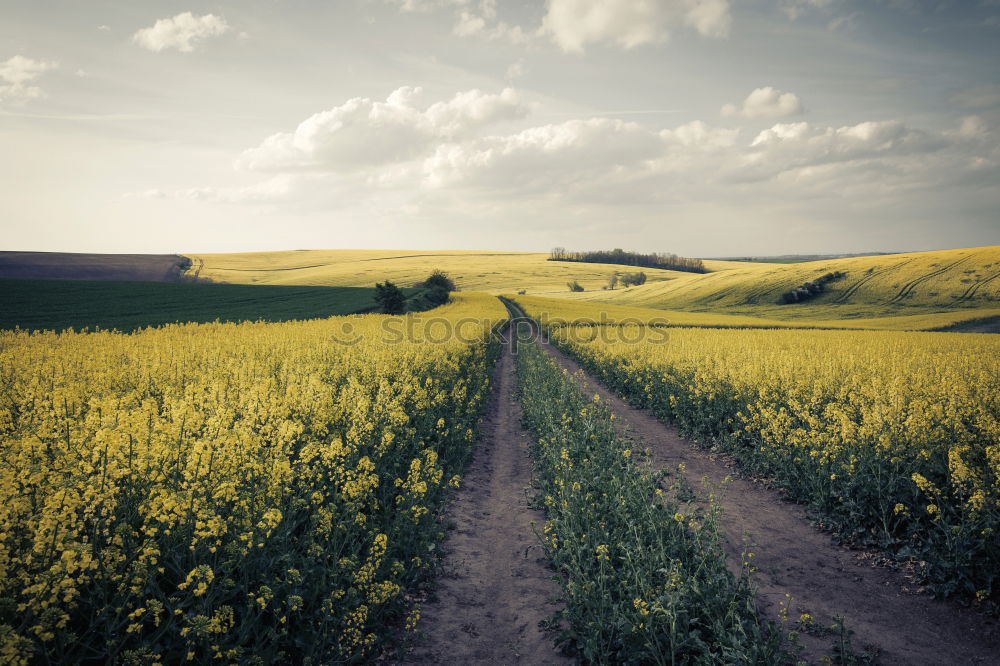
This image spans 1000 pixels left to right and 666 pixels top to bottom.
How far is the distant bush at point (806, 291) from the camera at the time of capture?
65.4 m

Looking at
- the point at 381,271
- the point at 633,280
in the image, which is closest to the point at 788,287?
the point at 633,280

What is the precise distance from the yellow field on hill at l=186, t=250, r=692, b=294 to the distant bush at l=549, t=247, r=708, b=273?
1282cm

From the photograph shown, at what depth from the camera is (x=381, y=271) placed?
10600cm

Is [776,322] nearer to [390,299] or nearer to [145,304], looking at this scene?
[390,299]

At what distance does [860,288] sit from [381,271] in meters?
87.2

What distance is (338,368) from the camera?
1063 cm

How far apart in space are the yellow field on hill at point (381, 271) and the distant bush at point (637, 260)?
12.8 meters

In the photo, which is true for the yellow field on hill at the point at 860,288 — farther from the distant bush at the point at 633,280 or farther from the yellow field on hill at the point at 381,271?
the yellow field on hill at the point at 381,271

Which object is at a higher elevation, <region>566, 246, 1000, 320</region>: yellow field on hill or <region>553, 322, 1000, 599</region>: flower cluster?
<region>566, 246, 1000, 320</region>: yellow field on hill

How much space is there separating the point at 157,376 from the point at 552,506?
7752 mm

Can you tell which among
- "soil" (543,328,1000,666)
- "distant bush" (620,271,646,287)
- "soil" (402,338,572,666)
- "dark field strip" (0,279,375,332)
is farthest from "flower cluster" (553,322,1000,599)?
"distant bush" (620,271,646,287)

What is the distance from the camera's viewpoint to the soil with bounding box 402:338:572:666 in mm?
4461

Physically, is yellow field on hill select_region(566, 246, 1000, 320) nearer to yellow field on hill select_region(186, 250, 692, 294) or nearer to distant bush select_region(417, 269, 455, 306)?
distant bush select_region(417, 269, 455, 306)

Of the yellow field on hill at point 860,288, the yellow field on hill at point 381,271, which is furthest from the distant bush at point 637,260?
the yellow field on hill at point 860,288
